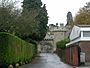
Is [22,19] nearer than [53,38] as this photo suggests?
Yes

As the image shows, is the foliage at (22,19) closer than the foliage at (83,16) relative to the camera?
Yes

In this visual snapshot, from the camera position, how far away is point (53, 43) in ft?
405

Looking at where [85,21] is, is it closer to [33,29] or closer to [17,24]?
[33,29]

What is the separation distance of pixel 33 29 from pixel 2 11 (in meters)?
15.5

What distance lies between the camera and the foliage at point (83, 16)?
84625 millimetres

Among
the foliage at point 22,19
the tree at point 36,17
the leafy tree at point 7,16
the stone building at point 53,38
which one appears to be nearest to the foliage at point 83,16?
the tree at point 36,17

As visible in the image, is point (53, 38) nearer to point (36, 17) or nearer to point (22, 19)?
point (36, 17)

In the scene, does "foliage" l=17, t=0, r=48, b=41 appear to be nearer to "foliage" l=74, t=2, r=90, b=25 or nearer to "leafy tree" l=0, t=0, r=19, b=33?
"leafy tree" l=0, t=0, r=19, b=33

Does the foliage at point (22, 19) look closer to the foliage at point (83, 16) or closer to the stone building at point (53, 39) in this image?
the foliage at point (83, 16)

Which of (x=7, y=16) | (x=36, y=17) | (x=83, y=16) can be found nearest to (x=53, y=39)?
(x=83, y=16)

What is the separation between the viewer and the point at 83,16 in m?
86.4

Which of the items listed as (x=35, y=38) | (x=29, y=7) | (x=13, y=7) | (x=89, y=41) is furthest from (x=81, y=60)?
(x=29, y=7)

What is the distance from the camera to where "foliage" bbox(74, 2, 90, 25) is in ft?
278

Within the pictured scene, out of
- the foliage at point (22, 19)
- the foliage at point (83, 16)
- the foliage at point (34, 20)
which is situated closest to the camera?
the foliage at point (22, 19)
